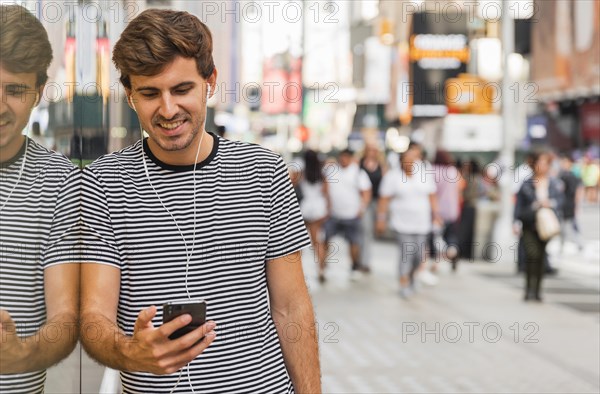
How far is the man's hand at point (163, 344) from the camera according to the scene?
193 cm

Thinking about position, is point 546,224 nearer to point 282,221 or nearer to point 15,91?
point 282,221

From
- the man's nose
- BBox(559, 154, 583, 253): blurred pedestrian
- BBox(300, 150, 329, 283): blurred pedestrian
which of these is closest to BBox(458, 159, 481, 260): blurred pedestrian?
BBox(559, 154, 583, 253): blurred pedestrian

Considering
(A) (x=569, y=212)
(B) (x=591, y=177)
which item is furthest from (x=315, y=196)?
(B) (x=591, y=177)

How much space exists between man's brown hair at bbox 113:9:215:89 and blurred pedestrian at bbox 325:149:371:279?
10610mm

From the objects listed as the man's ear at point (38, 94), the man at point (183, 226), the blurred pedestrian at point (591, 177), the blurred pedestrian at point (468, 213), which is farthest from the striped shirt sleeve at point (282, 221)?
the blurred pedestrian at point (591, 177)

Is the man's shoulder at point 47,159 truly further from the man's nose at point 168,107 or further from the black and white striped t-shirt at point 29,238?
the man's nose at point 168,107

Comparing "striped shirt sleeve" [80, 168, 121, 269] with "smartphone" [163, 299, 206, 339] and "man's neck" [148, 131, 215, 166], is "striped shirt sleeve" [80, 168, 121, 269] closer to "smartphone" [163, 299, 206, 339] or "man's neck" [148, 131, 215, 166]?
"man's neck" [148, 131, 215, 166]

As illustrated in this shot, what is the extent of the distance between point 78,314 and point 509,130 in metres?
16.6

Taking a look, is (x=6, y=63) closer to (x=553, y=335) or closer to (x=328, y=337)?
(x=328, y=337)

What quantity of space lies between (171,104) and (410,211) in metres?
9.07

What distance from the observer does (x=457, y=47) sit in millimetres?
23500

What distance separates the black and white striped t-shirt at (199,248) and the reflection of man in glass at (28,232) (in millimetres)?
87

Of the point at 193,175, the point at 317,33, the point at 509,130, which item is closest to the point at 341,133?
the point at 317,33

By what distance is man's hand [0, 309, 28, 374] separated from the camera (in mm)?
1988
